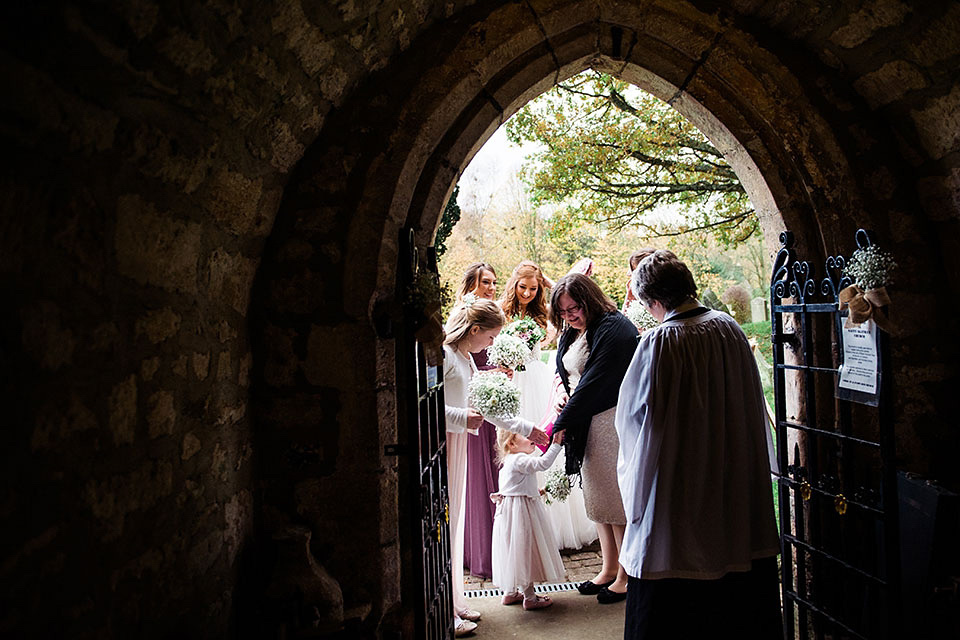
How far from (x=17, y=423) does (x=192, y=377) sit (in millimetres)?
802

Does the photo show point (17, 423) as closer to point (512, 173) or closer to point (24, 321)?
point (24, 321)

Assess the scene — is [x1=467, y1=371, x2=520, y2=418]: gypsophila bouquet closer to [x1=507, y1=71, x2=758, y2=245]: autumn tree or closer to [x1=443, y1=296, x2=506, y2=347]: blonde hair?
[x1=443, y1=296, x2=506, y2=347]: blonde hair

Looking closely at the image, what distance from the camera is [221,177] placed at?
6.56ft

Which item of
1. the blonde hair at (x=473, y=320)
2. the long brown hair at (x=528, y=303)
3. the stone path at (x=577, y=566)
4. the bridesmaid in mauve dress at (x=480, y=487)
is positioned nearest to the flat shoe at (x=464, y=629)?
the stone path at (x=577, y=566)

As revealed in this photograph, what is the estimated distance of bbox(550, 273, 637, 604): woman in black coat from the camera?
11.8 feet

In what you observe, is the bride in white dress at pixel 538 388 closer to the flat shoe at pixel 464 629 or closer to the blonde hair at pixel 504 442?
the blonde hair at pixel 504 442

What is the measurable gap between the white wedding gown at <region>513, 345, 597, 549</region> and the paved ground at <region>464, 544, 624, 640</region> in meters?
0.69

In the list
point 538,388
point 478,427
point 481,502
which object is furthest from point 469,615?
point 538,388

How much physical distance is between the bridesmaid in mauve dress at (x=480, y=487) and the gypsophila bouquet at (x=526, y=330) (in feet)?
1.00

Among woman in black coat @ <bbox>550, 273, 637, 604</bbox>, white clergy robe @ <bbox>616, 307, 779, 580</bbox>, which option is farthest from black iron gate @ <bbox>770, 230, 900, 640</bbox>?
→ woman in black coat @ <bbox>550, 273, 637, 604</bbox>

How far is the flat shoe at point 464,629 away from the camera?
336 cm

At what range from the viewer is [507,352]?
4.16 m

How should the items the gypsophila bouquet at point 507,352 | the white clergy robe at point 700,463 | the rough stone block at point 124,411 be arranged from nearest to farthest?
the rough stone block at point 124,411 < the white clergy robe at point 700,463 < the gypsophila bouquet at point 507,352

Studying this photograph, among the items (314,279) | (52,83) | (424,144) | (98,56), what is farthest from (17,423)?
(424,144)
